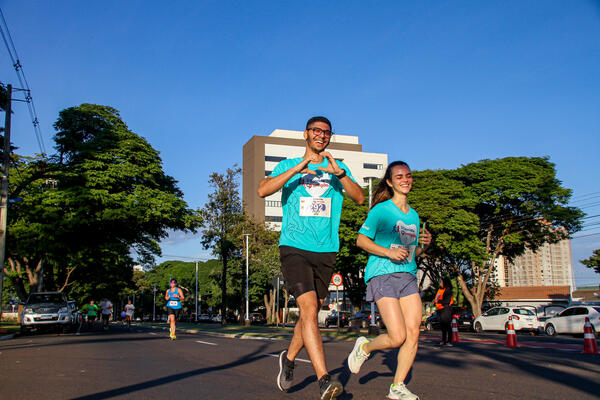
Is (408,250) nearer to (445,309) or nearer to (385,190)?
(385,190)

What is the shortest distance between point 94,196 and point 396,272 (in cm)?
2030

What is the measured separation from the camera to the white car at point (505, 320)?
25.9m

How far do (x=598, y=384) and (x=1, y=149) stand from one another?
2358cm

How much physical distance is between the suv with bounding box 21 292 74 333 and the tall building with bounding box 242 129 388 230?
61.6 metres

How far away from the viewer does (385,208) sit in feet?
15.6

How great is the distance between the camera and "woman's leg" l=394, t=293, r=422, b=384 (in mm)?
4340

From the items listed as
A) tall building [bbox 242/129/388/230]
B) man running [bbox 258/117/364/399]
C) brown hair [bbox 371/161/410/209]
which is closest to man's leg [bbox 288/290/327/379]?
man running [bbox 258/117/364/399]

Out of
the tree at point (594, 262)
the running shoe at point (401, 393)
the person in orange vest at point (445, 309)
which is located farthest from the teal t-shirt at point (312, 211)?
the tree at point (594, 262)

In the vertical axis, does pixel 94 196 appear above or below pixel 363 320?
above

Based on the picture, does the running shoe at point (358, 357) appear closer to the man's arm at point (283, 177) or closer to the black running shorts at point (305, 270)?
the black running shorts at point (305, 270)

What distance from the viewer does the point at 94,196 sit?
2256 centimetres

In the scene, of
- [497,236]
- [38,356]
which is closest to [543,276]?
[497,236]

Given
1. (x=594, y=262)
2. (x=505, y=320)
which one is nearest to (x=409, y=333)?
(x=505, y=320)

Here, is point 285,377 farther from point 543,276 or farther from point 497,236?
point 543,276
